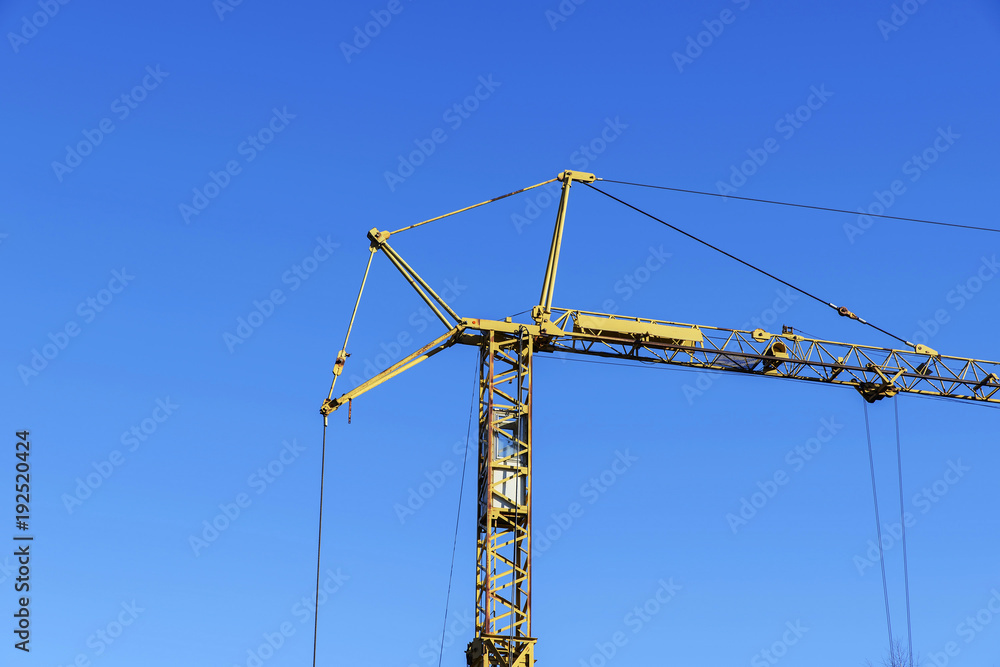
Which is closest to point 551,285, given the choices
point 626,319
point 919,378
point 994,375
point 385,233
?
point 626,319

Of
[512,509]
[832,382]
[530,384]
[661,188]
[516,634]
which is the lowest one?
[516,634]

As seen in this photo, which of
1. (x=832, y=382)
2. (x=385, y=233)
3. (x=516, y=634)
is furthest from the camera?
(x=832, y=382)

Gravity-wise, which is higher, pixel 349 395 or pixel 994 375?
pixel 994 375

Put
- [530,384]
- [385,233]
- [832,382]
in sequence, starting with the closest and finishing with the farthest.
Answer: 1. [530,384]
2. [385,233]
3. [832,382]

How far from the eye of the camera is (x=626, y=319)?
2399 inches

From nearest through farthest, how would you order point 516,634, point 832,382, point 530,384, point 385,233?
1. point 516,634
2. point 530,384
3. point 385,233
4. point 832,382

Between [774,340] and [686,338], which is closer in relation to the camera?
[686,338]

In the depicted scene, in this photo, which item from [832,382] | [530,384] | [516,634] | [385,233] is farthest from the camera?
[832,382]

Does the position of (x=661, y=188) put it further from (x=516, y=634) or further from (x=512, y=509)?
(x=516, y=634)

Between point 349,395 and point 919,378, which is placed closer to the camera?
point 349,395

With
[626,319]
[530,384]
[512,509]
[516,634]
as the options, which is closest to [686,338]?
[626,319]

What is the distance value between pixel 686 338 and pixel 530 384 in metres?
7.80

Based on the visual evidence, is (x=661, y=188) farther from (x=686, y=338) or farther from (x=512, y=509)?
(x=512, y=509)

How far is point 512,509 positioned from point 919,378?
25.5m
